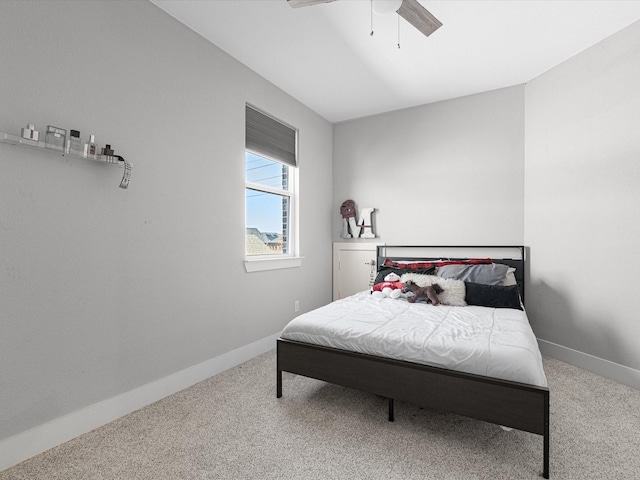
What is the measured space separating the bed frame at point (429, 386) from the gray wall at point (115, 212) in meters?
0.90

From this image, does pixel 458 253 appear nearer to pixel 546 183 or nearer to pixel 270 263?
pixel 546 183

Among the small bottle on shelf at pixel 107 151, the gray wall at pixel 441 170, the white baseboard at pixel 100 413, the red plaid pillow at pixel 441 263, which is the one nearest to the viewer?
the white baseboard at pixel 100 413

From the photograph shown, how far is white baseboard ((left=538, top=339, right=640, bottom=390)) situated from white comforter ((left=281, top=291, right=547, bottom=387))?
965 millimetres

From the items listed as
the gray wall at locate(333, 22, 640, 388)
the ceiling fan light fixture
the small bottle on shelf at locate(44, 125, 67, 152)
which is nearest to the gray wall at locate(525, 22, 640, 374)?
the gray wall at locate(333, 22, 640, 388)

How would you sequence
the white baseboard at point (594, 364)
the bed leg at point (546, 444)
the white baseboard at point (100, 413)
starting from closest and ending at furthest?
the bed leg at point (546, 444) → the white baseboard at point (100, 413) → the white baseboard at point (594, 364)

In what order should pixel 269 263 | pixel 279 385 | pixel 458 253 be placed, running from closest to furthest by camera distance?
pixel 279 385, pixel 269 263, pixel 458 253

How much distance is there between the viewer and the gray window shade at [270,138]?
3.17m

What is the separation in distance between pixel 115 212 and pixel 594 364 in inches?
153

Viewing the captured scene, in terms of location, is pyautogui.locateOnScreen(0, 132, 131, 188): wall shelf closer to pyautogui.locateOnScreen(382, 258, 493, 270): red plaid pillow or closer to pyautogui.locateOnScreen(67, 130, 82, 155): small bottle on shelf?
pyautogui.locateOnScreen(67, 130, 82, 155): small bottle on shelf

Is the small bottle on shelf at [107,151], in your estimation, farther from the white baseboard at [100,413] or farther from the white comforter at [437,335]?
the white comforter at [437,335]

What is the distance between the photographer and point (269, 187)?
3.46 m

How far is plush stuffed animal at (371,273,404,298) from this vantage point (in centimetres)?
308

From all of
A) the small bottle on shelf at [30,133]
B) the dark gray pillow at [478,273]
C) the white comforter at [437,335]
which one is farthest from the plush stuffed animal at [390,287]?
the small bottle on shelf at [30,133]

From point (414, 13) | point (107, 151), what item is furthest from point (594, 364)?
point (107, 151)
